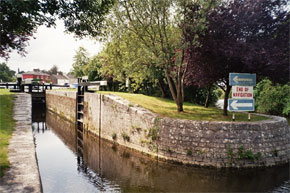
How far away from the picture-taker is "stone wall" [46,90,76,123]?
2014cm

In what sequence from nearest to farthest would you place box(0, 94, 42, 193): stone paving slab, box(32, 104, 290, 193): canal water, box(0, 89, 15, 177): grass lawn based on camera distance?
box(0, 94, 42, 193): stone paving slab, box(0, 89, 15, 177): grass lawn, box(32, 104, 290, 193): canal water

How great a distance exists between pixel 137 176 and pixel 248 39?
7300 mm

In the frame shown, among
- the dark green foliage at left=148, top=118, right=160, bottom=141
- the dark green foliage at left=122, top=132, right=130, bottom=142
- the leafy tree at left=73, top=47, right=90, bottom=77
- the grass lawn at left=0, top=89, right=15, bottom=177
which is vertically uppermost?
the leafy tree at left=73, top=47, right=90, bottom=77

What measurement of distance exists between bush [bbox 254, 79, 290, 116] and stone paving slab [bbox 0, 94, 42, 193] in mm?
19897

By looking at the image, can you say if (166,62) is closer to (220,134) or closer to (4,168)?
(220,134)

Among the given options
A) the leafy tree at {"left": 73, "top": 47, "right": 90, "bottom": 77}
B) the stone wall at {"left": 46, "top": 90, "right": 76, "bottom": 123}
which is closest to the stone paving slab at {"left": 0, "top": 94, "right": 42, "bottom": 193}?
the stone wall at {"left": 46, "top": 90, "right": 76, "bottom": 123}

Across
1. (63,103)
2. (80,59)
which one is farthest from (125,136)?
(80,59)

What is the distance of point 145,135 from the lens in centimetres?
1061

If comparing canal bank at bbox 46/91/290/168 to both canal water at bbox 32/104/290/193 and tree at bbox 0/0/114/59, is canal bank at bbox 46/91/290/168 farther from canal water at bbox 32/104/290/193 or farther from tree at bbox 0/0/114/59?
tree at bbox 0/0/114/59

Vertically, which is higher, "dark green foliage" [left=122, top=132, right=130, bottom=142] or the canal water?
"dark green foliage" [left=122, top=132, right=130, bottom=142]

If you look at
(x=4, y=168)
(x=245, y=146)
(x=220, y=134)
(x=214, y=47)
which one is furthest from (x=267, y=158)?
(x=4, y=168)

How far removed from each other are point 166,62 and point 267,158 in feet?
20.0

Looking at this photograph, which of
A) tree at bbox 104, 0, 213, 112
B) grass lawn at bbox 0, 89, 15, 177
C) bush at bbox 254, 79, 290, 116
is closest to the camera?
grass lawn at bbox 0, 89, 15, 177

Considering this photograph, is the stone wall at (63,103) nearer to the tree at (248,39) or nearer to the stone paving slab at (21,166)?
the stone paving slab at (21,166)
